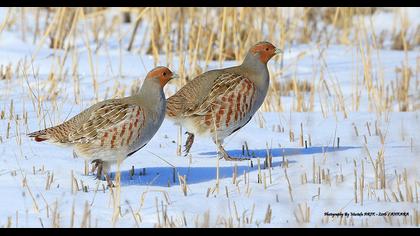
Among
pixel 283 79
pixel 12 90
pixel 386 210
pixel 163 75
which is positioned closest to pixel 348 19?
pixel 283 79

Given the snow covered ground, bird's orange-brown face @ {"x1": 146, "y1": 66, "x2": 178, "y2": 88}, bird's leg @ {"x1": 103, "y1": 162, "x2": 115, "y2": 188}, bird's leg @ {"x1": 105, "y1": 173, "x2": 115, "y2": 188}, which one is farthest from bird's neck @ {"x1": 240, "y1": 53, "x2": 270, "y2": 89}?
bird's leg @ {"x1": 105, "y1": 173, "x2": 115, "y2": 188}

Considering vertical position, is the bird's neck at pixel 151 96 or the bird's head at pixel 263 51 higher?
the bird's head at pixel 263 51

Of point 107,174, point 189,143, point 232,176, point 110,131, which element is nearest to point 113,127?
point 110,131

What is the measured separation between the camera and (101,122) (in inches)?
235

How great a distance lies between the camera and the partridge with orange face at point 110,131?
5.91 m

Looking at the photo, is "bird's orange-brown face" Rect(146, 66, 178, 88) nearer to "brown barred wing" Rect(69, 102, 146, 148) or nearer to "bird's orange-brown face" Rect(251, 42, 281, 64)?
"brown barred wing" Rect(69, 102, 146, 148)

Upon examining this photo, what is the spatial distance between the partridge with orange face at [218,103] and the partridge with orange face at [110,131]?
958 mm

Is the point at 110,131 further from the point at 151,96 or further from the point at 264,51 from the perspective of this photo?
the point at 264,51

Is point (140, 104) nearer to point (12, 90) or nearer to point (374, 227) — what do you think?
point (374, 227)

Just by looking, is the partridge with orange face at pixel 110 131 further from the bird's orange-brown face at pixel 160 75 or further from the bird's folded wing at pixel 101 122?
the bird's orange-brown face at pixel 160 75

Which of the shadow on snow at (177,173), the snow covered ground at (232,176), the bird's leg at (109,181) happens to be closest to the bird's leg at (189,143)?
the snow covered ground at (232,176)

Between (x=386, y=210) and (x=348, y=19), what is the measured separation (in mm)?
9578

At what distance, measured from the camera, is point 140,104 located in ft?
19.9
